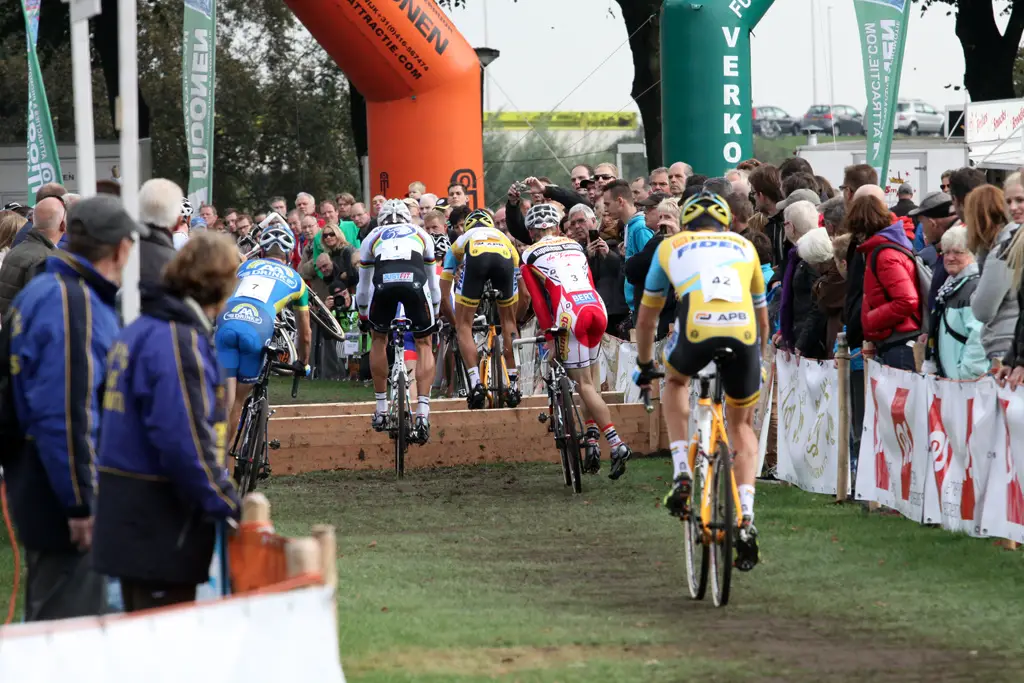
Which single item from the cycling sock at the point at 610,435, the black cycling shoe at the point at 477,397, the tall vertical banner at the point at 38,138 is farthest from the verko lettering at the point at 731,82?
the tall vertical banner at the point at 38,138

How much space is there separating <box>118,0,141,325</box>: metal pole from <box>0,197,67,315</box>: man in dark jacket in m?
3.86

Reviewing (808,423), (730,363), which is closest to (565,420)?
(808,423)

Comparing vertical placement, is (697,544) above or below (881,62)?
below

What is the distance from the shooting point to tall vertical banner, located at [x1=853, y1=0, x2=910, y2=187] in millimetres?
20266

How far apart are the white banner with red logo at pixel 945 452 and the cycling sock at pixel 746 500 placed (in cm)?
167

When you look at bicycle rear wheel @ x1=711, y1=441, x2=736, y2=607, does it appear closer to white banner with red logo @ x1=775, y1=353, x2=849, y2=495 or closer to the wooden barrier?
white banner with red logo @ x1=775, y1=353, x2=849, y2=495

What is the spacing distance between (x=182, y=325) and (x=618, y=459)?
307 inches

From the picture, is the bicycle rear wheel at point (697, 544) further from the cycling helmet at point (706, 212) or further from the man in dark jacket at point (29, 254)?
the man in dark jacket at point (29, 254)

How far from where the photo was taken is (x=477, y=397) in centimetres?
1577

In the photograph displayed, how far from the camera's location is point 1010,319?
1039 centimetres

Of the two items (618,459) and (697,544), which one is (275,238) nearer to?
(618,459)

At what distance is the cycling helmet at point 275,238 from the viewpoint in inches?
513

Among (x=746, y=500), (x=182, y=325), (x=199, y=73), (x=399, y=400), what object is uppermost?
(x=199, y=73)

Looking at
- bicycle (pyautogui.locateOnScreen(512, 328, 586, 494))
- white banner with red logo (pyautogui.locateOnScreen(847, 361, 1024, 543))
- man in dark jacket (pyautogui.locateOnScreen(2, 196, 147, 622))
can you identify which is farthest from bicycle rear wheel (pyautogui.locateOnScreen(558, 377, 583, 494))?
man in dark jacket (pyautogui.locateOnScreen(2, 196, 147, 622))
